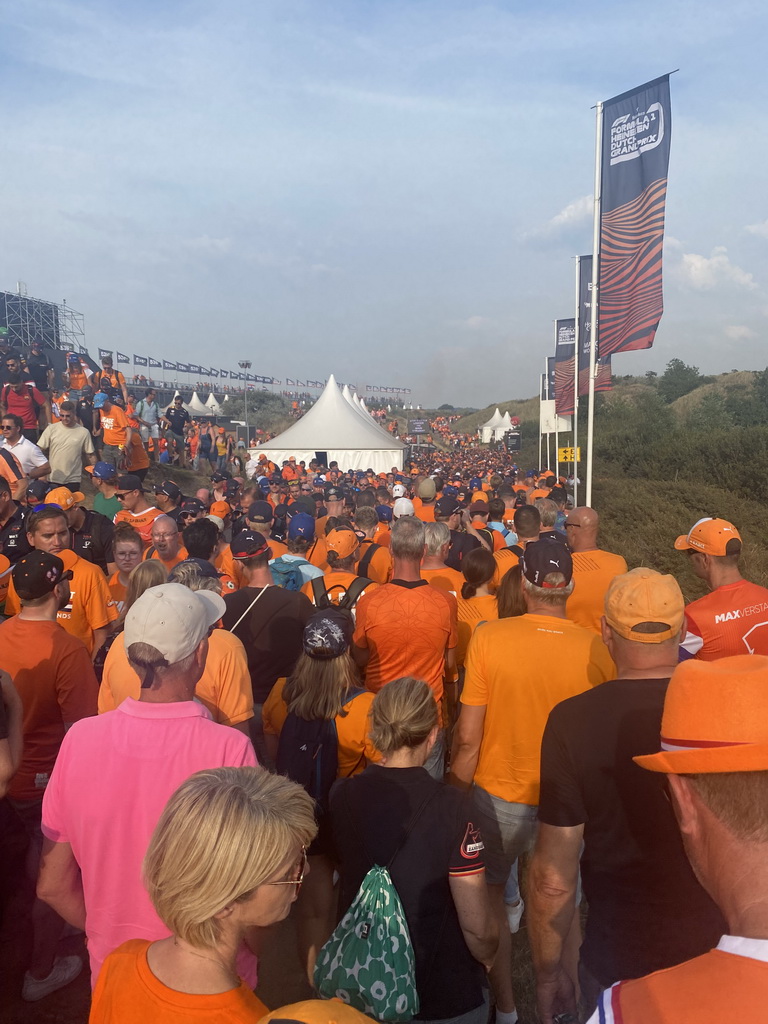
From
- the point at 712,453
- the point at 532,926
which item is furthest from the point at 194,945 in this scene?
the point at 712,453

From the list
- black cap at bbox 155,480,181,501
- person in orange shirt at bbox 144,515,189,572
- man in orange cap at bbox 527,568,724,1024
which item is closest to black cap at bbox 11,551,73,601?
person in orange shirt at bbox 144,515,189,572

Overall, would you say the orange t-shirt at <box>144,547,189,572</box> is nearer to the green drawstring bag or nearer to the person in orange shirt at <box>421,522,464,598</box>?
the person in orange shirt at <box>421,522,464,598</box>

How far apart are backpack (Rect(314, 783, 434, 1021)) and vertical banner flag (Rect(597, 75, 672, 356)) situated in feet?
34.2

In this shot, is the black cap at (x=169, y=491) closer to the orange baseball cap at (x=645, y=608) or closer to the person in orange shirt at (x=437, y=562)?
the person in orange shirt at (x=437, y=562)

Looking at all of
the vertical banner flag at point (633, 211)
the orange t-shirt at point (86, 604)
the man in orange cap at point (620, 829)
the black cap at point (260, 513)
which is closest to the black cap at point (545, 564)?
the man in orange cap at point (620, 829)

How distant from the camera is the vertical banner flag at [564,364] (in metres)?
19.9

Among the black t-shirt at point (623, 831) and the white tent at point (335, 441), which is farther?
the white tent at point (335, 441)

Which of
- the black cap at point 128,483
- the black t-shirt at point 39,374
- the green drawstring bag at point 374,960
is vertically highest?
the black t-shirt at point 39,374

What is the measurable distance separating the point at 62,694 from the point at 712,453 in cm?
2448

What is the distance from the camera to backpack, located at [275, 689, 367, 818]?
300 centimetres

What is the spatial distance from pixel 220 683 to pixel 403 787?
1230 mm

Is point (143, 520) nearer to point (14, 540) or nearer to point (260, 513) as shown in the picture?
point (14, 540)

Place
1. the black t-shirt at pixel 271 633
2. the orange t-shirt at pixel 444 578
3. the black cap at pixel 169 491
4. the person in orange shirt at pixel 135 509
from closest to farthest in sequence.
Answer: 1. the black t-shirt at pixel 271 633
2. the orange t-shirt at pixel 444 578
3. the person in orange shirt at pixel 135 509
4. the black cap at pixel 169 491

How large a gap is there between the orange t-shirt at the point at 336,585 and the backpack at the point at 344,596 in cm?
2
